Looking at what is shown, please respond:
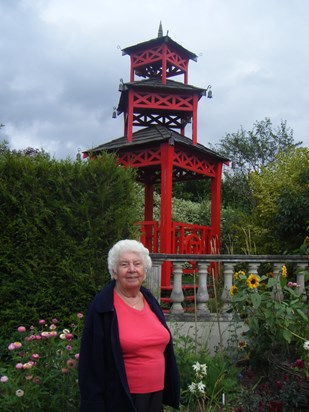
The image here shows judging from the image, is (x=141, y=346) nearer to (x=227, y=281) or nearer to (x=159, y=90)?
(x=227, y=281)

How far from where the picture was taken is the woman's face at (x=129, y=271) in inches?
100

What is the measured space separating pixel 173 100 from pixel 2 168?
4214 mm

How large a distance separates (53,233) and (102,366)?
268 centimetres

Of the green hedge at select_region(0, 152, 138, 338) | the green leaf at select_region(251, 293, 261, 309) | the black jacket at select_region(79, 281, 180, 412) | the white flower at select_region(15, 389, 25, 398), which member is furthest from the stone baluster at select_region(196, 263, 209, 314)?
the black jacket at select_region(79, 281, 180, 412)

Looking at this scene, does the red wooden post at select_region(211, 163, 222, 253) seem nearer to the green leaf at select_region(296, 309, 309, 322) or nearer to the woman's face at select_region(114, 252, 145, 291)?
the green leaf at select_region(296, 309, 309, 322)

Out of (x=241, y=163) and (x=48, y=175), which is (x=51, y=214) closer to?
(x=48, y=175)

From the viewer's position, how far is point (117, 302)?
253 centimetres

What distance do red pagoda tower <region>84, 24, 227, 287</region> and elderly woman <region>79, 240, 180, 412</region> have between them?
4219mm

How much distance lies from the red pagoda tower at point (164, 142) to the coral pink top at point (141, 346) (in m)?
Answer: 4.32

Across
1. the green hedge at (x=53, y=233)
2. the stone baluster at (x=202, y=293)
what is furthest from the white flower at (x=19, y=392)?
the stone baluster at (x=202, y=293)

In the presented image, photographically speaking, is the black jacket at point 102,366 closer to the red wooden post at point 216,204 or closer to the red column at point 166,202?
the red column at point 166,202

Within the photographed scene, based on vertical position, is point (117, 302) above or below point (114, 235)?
below

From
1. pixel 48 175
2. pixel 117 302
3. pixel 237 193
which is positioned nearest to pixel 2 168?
pixel 48 175

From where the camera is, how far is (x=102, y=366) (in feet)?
7.55
